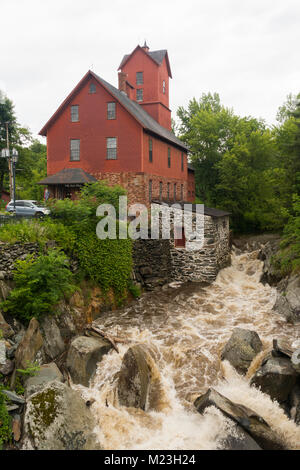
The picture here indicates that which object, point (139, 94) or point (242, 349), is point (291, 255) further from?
point (139, 94)

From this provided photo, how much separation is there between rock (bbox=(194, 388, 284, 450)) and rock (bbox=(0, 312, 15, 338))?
5.56m

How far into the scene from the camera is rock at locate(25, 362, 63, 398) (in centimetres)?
832

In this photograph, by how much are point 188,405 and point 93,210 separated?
30.1ft

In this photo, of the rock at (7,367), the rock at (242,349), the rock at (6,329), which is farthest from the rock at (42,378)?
the rock at (242,349)

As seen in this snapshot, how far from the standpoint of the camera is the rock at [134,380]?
8992mm

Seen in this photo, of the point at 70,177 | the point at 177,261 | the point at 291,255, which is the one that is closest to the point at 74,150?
the point at 70,177

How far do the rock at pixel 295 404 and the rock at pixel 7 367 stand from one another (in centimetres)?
727

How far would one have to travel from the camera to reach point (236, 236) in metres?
30.2

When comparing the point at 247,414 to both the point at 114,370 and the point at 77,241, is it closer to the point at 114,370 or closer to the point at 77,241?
the point at 114,370

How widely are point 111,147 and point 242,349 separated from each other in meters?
16.2

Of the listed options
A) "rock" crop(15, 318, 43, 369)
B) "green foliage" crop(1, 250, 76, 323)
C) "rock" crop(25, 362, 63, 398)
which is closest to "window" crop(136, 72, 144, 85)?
"green foliage" crop(1, 250, 76, 323)

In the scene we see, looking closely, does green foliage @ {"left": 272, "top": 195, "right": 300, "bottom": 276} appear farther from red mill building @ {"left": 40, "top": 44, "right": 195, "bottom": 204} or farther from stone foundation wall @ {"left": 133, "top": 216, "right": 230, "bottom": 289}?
red mill building @ {"left": 40, "top": 44, "right": 195, "bottom": 204}

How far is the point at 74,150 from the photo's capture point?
2341cm
